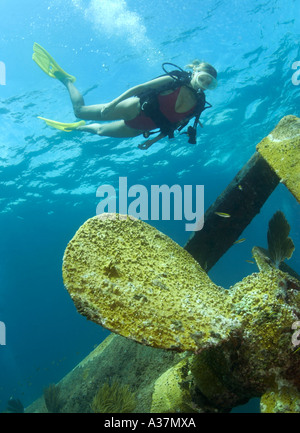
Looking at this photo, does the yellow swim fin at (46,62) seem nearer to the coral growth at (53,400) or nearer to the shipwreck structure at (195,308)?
the shipwreck structure at (195,308)

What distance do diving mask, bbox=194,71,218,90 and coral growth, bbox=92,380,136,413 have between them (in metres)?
5.98

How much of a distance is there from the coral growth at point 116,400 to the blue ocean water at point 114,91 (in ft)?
30.9

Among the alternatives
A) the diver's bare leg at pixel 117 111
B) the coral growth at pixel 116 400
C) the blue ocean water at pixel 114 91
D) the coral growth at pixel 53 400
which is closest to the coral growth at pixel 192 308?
the coral growth at pixel 116 400

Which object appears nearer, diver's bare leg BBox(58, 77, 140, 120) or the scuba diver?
the scuba diver

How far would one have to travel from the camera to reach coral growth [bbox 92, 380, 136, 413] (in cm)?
388

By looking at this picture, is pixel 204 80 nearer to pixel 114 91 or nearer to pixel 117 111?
pixel 117 111

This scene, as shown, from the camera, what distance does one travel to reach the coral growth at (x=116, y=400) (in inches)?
153

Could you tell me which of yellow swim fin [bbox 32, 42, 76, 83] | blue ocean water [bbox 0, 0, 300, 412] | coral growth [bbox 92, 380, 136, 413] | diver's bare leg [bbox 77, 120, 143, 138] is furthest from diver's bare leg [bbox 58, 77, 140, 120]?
blue ocean water [bbox 0, 0, 300, 412]

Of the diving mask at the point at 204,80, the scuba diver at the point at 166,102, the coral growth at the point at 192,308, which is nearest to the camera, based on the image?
the coral growth at the point at 192,308

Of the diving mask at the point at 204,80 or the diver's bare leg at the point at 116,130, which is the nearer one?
the diving mask at the point at 204,80

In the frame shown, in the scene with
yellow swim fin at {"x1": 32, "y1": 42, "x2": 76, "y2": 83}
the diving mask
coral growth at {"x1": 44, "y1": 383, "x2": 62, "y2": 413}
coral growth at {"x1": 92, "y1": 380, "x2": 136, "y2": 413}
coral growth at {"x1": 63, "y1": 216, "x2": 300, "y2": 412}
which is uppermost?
yellow swim fin at {"x1": 32, "y1": 42, "x2": 76, "y2": 83}

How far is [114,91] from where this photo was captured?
51.5 ft

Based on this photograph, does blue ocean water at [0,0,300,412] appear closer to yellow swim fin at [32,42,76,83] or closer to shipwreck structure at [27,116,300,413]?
yellow swim fin at [32,42,76,83]

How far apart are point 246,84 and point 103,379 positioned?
756 inches
